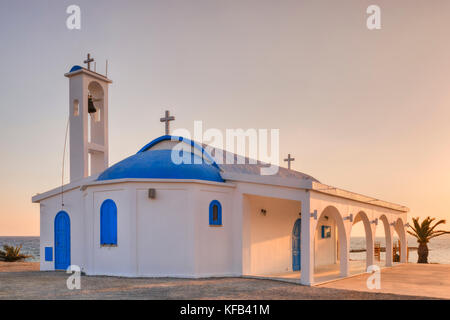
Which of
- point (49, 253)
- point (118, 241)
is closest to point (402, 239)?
point (118, 241)

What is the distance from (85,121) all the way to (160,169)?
522 cm

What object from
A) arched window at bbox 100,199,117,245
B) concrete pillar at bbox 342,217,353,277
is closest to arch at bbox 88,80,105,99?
arched window at bbox 100,199,117,245

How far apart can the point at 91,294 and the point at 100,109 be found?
10.4m

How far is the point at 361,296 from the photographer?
35.6 ft

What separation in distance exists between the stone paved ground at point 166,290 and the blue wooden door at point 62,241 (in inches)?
108

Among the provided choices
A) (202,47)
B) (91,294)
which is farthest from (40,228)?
(202,47)

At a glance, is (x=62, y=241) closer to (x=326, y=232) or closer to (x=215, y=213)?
(x=215, y=213)

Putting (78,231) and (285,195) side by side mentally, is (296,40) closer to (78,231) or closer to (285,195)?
(285,195)

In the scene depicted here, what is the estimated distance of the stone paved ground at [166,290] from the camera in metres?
10.4

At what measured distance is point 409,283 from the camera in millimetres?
13953

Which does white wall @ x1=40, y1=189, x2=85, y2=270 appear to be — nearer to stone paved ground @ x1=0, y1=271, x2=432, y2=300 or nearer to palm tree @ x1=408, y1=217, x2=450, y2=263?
stone paved ground @ x1=0, y1=271, x2=432, y2=300

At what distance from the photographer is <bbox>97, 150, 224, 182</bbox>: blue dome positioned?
14500 millimetres

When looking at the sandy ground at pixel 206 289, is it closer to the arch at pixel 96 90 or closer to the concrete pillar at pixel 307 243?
the concrete pillar at pixel 307 243

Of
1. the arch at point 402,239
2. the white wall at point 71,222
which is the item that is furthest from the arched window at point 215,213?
the arch at point 402,239
